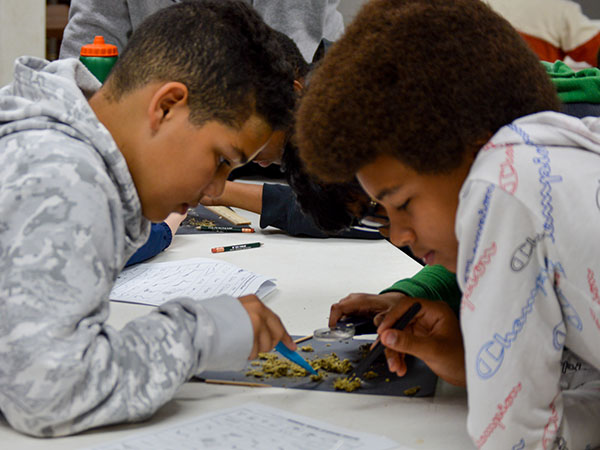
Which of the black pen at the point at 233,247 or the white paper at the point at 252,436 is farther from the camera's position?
the black pen at the point at 233,247

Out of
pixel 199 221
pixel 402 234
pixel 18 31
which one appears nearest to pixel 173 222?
pixel 199 221

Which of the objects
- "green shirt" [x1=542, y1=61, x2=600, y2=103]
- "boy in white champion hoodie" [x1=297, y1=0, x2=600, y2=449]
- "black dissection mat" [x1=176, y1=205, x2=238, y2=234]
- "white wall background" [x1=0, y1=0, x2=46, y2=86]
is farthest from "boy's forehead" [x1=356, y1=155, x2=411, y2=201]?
"white wall background" [x1=0, y1=0, x2=46, y2=86]

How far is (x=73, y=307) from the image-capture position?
2.36 ft

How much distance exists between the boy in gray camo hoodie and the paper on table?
11.2 inches

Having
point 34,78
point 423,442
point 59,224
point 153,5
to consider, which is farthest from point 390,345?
point 153,5

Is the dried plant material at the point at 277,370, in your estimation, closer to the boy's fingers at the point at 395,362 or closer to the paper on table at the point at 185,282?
the boy's fingers at the point at 395,362

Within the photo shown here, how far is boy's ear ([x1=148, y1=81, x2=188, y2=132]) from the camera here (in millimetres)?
910

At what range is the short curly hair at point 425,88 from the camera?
2.38ft

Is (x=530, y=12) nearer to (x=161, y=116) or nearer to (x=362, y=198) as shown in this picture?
(x=362, y=198)

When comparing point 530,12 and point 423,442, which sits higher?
point 530,12

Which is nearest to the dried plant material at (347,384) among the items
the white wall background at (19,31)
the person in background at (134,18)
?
the person in background at (134,18)

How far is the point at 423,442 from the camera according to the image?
2.43 ft

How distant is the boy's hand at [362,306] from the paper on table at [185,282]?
0.19 meters

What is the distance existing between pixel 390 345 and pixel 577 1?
2392 mm
